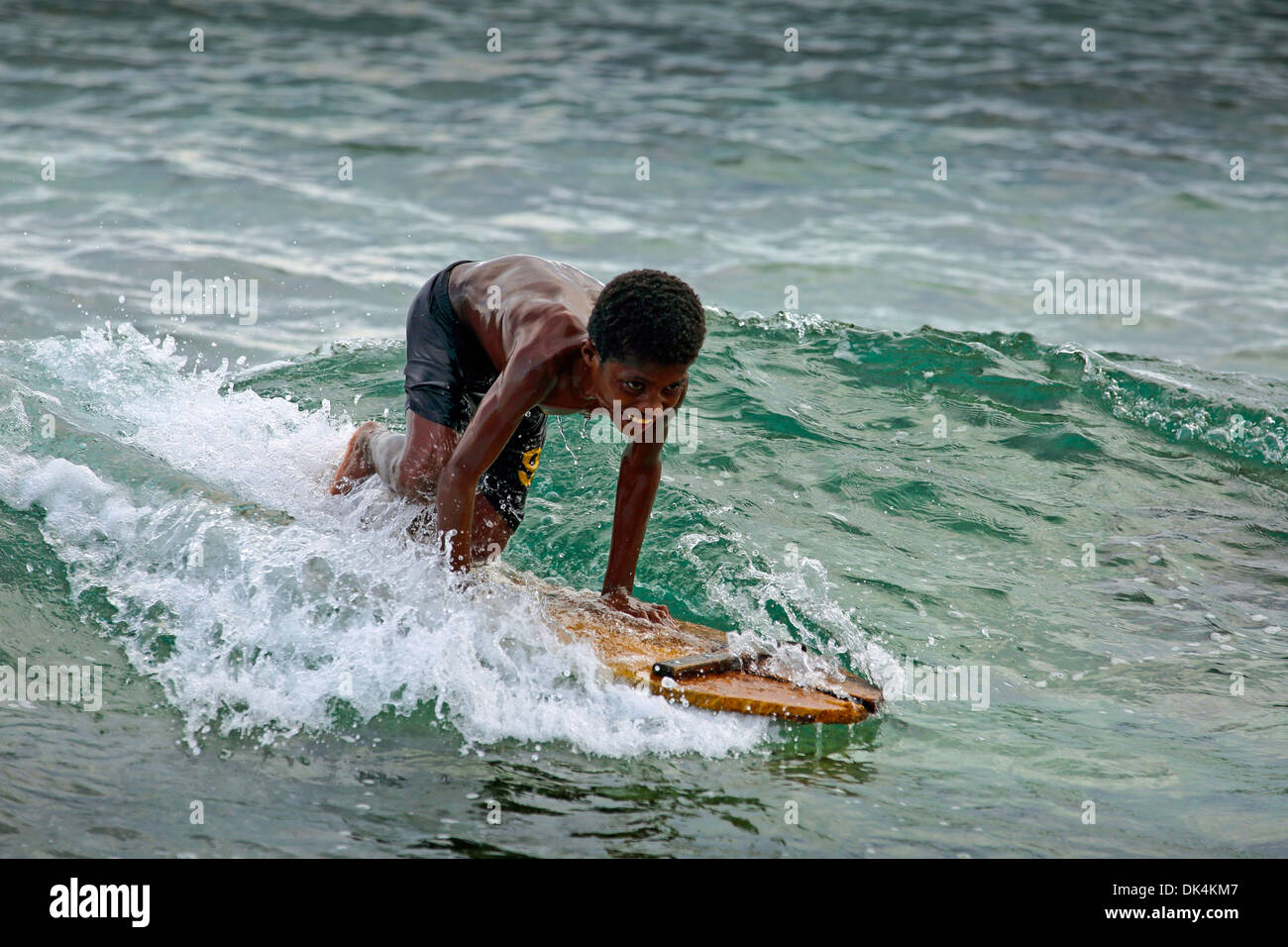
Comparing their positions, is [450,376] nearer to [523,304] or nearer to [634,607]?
[523,304]

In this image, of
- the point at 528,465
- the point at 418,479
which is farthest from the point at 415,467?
the point at 528,465

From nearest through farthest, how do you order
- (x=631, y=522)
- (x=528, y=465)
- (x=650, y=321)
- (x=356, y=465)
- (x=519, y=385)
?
(x=650, y=321) → (x=519, y=385) → (x=631, y=522) → (x=528, y=465) → (x=356, y=465)

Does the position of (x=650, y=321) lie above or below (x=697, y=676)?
above

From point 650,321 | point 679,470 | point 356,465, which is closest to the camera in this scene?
point 650,321

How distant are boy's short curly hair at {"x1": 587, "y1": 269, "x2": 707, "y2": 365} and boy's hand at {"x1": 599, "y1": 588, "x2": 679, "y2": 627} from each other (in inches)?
49.8

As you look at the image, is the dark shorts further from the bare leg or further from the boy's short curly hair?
the boy's short curly hair

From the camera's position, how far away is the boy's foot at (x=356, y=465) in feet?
17.4

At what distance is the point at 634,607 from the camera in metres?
4.74

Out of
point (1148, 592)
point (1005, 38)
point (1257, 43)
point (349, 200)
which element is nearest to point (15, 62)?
point (349, 200)

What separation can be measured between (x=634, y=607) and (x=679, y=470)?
1.77m

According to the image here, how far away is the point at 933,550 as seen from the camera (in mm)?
5766

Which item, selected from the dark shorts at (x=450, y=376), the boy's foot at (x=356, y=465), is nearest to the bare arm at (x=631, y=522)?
the dark shorts at (x=450, y=376)

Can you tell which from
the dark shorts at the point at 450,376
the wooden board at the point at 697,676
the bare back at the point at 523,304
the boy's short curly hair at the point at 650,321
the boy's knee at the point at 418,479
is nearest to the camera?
the boy's short curly hair at the point at 650,321

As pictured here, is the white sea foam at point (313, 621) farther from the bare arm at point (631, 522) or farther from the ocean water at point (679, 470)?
the bare arm at point (631, 522)
